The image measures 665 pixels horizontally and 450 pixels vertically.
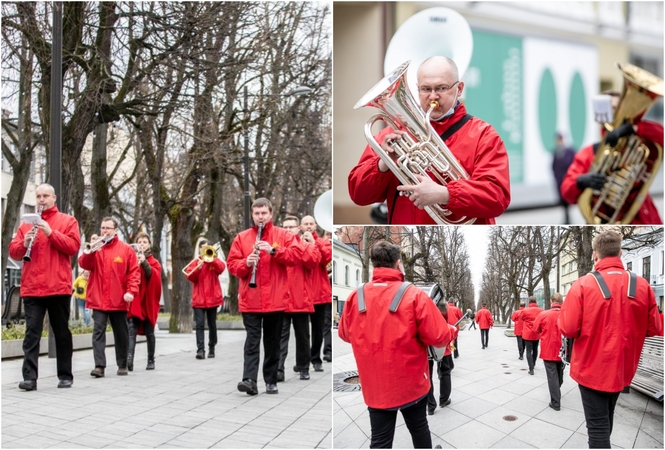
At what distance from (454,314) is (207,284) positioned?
703 cm

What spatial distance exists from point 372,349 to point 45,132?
6035mm

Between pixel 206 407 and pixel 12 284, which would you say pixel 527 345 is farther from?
pixel 12 284

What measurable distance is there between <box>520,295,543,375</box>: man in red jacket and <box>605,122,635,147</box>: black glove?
865 mm

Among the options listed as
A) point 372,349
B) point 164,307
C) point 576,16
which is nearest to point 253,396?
point 372,349

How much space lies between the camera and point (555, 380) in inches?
149

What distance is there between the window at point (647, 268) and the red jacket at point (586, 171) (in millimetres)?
186

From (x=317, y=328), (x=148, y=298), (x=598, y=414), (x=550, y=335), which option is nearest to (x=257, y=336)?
(x=317, y=328)

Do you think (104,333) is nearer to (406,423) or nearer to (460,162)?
(406,423)

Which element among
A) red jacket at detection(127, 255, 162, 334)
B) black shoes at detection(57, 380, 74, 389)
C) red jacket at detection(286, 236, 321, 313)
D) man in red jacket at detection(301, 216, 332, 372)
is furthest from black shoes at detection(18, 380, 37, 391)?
man in red jacket at detection(301, 216, 332, 372)

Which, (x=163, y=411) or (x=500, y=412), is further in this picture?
(x=163, y=411)

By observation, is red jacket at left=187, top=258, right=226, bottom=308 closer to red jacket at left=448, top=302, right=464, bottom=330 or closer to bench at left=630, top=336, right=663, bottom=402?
red jacket at left=448, top=302, right=464, bottom=330

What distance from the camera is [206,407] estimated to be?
6348mm

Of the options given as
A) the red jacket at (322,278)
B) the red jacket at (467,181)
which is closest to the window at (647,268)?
the red jacket at (467,181)

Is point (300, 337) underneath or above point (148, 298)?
underneath
